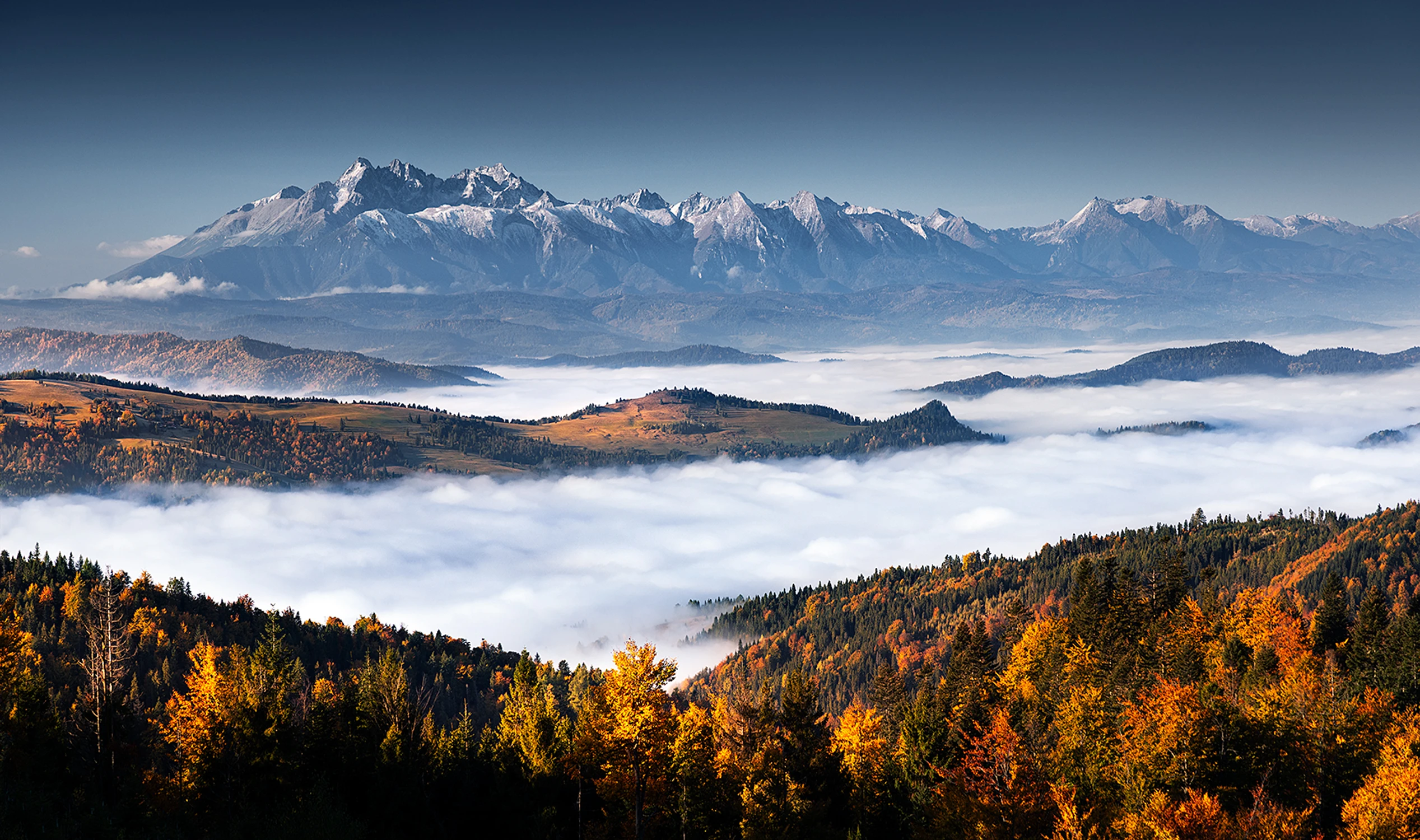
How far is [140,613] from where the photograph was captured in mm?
153875

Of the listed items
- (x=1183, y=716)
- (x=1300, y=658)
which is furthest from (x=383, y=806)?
(x=1300, y=658)

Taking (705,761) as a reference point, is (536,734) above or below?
below

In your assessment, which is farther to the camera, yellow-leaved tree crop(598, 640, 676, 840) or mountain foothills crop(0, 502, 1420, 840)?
mountain foothills crop(0, 502, 1420, 840)

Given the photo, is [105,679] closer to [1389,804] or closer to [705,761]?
[705,761]

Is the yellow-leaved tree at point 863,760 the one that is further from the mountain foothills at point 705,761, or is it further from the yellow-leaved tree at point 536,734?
the yellow-leaved tree at point 536,734

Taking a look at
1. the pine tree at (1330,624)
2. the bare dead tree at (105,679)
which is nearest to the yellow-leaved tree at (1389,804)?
the pine tree at (1330,624)

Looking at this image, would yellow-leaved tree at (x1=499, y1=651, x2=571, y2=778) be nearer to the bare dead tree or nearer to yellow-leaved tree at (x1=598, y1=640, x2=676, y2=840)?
yellow-leaved tree at (x1=598, y1=640, x2=676, y2=840)

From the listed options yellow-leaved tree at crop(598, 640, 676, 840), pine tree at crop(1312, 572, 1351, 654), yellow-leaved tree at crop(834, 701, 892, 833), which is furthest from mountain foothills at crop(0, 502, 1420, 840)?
pine tree at crop(1312, 572, 1351, 654)

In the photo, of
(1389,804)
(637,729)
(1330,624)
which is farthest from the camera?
(1330,624)

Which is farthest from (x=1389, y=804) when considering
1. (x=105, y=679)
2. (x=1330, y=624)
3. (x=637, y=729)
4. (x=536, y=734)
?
(x=105, y=679)

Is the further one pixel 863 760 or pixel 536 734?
pixel 863 760

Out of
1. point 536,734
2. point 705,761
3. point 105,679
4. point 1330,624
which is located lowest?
point 1330,624

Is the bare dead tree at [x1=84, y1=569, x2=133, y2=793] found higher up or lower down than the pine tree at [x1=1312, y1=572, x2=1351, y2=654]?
higher up

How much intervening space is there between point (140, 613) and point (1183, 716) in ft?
477
